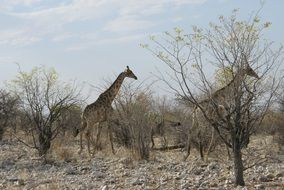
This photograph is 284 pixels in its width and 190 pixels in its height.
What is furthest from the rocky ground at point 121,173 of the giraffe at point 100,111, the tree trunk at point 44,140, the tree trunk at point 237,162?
the giraffe at point 100,111

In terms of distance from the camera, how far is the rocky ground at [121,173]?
30.3 ft

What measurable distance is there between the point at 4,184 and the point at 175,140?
31.5 ft

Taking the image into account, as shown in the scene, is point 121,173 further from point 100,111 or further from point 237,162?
point 100,111

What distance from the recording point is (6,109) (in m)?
23.9

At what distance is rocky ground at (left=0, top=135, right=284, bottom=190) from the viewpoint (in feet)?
30.3

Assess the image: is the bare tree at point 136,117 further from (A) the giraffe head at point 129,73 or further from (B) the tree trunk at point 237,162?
(B) the tree trunk at point 237,162

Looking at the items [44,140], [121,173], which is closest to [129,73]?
[44,140]

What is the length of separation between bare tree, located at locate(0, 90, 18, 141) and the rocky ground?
311 inches

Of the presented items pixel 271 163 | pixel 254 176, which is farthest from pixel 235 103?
pixel 271 163

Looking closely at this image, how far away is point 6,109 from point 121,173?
45.2ft

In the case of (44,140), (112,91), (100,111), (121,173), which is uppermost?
(112,91)

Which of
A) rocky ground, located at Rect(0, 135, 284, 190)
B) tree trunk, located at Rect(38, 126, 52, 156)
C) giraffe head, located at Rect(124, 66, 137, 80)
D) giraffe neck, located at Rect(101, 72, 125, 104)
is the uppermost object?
giraffe head, located at Rect(124, 66, 137, 80)

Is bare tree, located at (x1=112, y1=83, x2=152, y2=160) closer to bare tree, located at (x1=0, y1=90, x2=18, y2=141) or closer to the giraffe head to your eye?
the giraffe head

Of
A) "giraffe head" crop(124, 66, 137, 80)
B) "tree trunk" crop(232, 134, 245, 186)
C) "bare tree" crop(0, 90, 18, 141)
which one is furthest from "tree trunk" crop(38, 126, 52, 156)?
"tree trunk" crop(232, 134, 245, 186)
